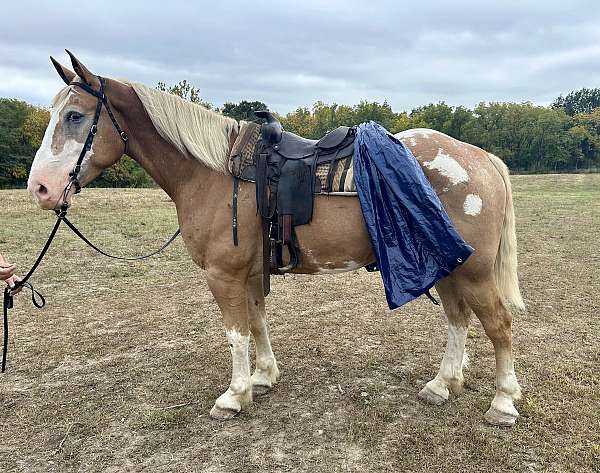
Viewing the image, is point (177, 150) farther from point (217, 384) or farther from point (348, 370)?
point (348, 370)

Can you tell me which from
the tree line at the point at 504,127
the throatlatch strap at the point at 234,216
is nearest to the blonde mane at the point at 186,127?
the throatlatch strap at the point at 234,216

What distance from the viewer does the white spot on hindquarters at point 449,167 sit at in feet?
10.2

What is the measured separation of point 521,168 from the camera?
56062mm

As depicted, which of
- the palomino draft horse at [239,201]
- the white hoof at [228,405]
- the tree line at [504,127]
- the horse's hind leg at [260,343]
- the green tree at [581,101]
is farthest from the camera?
the green tree at [581,101]

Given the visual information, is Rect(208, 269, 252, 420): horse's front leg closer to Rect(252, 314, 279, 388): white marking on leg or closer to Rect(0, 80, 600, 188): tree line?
Rect(252, 314, 279, 388): white marking on leg

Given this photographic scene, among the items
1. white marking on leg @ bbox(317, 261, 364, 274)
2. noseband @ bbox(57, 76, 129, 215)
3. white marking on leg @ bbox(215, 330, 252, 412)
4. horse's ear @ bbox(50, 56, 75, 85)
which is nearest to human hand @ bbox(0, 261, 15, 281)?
noseband @ bbox(57, 76, 129, 215)

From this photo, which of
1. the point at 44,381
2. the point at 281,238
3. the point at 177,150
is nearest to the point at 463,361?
the point at 281,238

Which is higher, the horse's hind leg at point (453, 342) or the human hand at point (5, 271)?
the human hand at point (5, 271)

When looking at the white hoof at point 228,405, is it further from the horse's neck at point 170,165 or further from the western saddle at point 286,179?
the horse's neck at point 170,165

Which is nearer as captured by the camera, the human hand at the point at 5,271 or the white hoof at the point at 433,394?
the human hand at the point at 5,271

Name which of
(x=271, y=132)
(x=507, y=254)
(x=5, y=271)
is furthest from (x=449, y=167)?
(x=5, y=271)

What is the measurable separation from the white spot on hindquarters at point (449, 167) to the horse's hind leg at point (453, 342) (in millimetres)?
866

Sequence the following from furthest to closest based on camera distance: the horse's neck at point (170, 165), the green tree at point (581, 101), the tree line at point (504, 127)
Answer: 1. the green tree at point (581, 101)
2. the tree line at point (504, 127)
3. the horse's neck at point (170, 165)

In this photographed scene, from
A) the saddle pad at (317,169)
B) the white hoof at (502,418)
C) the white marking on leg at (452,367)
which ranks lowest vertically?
the white hoof at (502,418)
